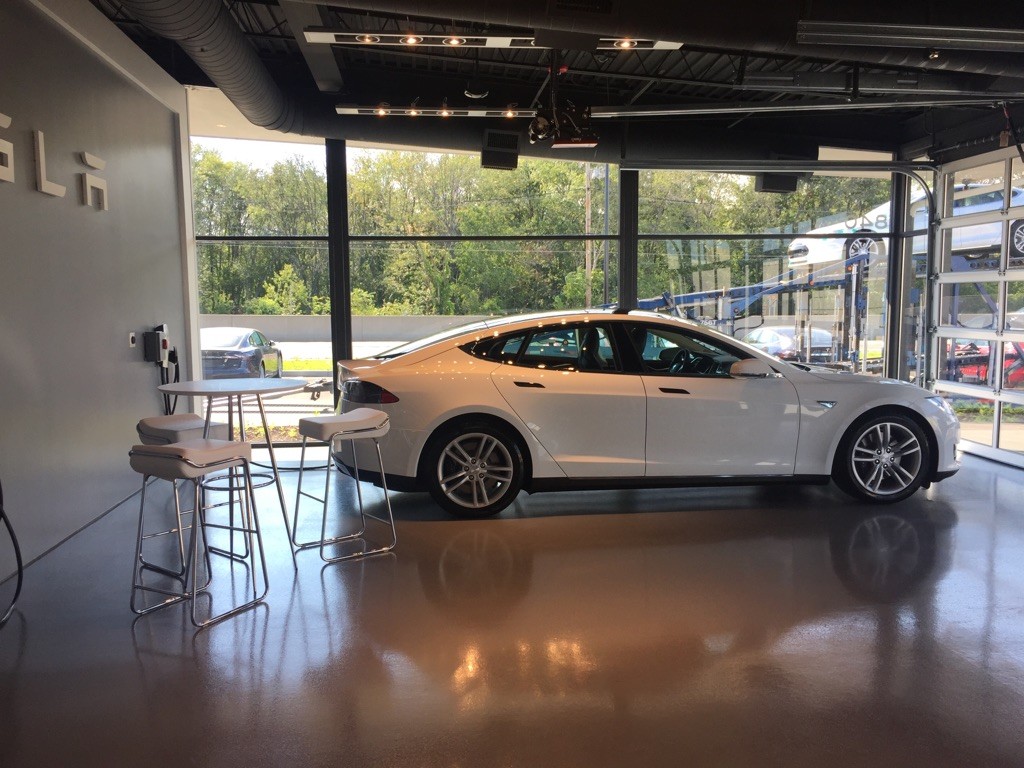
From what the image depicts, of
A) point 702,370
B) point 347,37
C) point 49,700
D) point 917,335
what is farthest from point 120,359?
point 917,335

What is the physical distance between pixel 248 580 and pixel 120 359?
254 cm

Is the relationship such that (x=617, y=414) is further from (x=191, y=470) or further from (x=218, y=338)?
(x=218, y=338)

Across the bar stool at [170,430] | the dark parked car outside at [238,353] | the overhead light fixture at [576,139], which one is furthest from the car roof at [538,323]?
the dark parked car outside at [238,353]

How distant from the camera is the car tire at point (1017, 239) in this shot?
7168 millimetres

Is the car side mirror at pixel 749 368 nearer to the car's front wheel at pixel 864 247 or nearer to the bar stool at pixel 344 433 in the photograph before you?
the bar stool at pixel 344 433

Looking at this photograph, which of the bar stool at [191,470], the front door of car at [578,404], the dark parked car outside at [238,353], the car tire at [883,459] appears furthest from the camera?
the dark parked car outside at [238,353]

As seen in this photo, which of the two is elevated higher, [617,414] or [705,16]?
[705,16]

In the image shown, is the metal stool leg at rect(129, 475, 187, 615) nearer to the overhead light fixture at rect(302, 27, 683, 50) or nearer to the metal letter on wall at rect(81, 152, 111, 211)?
the metal letter on wall at rect(81, 152, 111, 211)

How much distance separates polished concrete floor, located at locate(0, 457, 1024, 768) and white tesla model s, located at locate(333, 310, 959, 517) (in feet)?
1.67

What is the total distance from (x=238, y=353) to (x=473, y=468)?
158 inches

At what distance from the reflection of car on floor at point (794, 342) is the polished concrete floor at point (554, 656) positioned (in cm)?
439

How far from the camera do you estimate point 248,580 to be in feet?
13.7

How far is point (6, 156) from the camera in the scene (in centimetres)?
424

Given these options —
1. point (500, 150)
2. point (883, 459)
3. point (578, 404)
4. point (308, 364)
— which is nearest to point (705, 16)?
point (578, 404)
